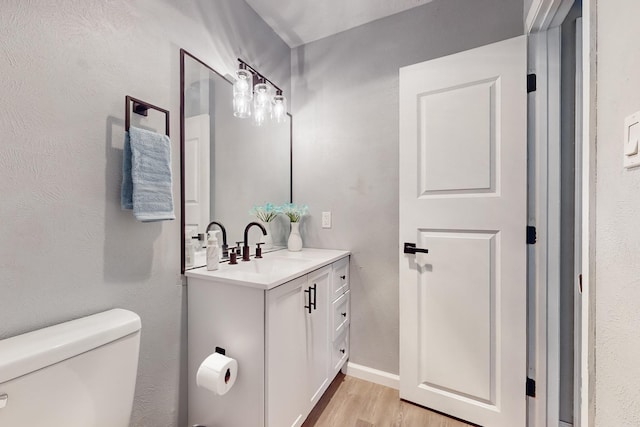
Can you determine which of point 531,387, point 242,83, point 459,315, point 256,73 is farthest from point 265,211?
point 531,387

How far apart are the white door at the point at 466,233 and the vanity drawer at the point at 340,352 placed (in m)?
0.40

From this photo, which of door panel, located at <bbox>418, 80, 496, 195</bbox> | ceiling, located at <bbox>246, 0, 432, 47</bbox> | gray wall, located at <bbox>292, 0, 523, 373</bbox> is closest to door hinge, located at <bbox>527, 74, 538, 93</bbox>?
door panel, located at <bbox>418, 80, 496, 195</bbox>

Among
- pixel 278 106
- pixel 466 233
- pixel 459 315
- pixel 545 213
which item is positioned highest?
pixel 278 106

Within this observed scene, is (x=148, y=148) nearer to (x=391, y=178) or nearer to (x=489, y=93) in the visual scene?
(x=391, y=178)

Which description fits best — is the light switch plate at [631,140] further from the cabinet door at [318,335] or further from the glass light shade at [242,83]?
the glass light shade at [242,83]

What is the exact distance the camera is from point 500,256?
1.39 metres

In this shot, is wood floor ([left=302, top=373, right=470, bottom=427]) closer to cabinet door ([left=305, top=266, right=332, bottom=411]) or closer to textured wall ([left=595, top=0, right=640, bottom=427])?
cabinet door ([left=305, top=266, right=332, bottom=411])

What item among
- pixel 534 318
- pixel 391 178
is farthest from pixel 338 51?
pixel 534 318

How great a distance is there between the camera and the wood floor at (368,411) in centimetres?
148

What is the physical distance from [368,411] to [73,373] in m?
1.46

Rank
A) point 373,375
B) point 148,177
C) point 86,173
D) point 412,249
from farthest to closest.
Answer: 1. point 373,375
2. point 412,249
3. point 148,177
4. point 86,173

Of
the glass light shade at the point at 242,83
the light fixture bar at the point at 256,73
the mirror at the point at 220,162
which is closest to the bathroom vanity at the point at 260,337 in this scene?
the mirror at the point at 220,162

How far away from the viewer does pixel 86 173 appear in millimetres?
949

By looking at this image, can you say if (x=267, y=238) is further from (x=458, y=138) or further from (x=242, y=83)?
(x=458, y=138)
